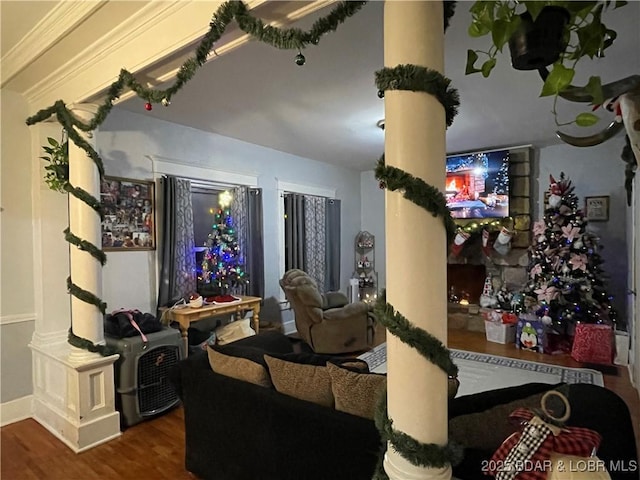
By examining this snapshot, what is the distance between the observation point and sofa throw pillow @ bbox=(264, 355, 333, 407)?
172 cm

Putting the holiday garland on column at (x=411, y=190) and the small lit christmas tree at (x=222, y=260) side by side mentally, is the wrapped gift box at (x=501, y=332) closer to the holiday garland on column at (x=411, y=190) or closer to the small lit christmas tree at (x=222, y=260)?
the small lit christmas tree at (x=222, y=260)

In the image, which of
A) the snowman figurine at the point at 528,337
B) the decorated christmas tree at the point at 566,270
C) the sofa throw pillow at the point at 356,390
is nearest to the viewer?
the sofa throw pillow at the point at 356,390

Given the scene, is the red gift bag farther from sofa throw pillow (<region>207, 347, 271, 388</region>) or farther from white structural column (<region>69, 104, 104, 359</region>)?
white structural column (<region>69, 104, 104, 359</region>)

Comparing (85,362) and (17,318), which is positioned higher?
(17,318)

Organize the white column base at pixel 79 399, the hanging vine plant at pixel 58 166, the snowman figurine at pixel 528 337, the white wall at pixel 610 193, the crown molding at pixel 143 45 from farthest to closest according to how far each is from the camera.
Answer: the white wall at pixel 610 193, the snowman figurine at pixel 528 337, the hanging vine plant at pixel 58 166, the white column base at pixel 79 399, the crown molding at pixel 143 45

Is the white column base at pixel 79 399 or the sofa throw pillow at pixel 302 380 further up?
the sofa throw pillow at pixel 302 380

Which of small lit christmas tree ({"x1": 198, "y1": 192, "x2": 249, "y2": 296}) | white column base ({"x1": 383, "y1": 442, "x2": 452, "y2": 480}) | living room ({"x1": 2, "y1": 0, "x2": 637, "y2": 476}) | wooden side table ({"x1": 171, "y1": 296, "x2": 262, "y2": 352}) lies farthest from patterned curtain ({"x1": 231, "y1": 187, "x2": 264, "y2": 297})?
white column base ({"x1": 383, "y1": 442, "x2": 452, "y2": 480})

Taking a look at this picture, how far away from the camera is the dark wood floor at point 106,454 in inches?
90.4

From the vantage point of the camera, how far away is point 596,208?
4.83 m

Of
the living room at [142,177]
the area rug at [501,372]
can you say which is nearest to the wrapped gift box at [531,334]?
Answer: the area rug at [501,372]

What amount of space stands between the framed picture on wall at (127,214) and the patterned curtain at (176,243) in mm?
138

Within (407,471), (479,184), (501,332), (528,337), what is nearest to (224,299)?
(407,471)

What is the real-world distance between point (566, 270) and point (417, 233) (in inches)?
165

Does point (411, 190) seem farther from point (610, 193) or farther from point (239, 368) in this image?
point (610, 193)
